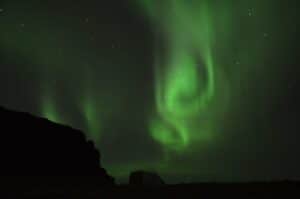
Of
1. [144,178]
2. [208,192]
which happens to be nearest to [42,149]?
[144,178]

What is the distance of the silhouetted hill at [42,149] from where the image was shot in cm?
5591

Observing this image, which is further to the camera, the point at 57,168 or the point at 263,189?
the point at 57,168

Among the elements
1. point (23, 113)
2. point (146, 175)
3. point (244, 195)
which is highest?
point (23, 113)

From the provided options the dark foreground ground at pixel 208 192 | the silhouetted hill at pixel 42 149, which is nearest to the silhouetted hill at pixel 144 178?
the dark foreground ground at pixel 208 192

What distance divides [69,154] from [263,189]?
55.2 metres

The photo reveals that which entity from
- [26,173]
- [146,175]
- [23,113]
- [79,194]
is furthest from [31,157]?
[79,194]

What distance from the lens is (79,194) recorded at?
Result: 13258 millimetres

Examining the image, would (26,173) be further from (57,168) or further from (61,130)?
(61,130)

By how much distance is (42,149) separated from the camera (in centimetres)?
6188

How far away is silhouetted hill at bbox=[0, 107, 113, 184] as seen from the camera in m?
55.9

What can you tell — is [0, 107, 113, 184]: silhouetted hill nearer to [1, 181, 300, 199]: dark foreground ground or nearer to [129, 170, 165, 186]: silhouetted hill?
[129, 170, 165, 186]: silhouetted hill

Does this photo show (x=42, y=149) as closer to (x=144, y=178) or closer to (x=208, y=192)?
(x=144, y=178)

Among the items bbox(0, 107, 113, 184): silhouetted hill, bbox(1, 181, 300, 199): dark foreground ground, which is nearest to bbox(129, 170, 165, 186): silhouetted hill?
bbox(1, 181, 300, 199): dark foreground ground

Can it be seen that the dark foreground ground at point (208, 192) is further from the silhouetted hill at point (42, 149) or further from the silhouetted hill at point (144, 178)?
the silhouetted hill at point (42, 149)
